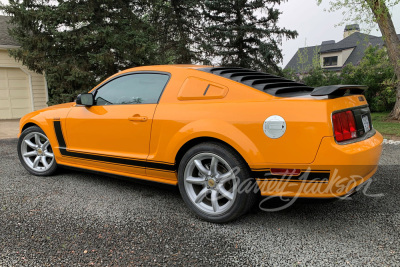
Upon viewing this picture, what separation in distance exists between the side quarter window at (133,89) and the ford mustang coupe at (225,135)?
0.04 feet

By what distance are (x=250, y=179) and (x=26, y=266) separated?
181 centimetres

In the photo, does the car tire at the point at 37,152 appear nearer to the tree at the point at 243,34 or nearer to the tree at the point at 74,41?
the tree at the point at 74,41

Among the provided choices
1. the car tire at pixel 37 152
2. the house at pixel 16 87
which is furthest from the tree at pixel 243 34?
the car tire at pixel 37 152

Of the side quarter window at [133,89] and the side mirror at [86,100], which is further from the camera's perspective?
the side mirror at [86,100]

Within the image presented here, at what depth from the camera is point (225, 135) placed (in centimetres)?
264

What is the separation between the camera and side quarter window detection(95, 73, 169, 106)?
10.8 ft

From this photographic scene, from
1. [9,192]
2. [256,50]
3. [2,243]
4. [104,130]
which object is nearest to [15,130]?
[9,192]

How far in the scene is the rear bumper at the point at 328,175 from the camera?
2318mm

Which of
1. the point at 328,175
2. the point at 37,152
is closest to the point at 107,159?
the point at 37,152

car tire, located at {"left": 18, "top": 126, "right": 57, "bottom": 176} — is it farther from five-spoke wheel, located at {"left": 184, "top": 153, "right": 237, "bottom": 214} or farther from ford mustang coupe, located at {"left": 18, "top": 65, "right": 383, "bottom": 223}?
five-spoke wheel, located at {"left": 184, "top": 153, "right": 237, "bottom": 214}

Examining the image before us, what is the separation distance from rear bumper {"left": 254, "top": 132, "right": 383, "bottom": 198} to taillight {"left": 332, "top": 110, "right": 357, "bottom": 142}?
8 cm

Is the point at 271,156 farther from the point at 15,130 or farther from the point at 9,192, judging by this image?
the point at 15,130

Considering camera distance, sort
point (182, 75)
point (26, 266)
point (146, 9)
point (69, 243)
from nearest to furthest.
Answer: point (26, 266) → point (69, 243) → point (182, 75) → point (146, 9)

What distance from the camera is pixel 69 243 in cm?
244
